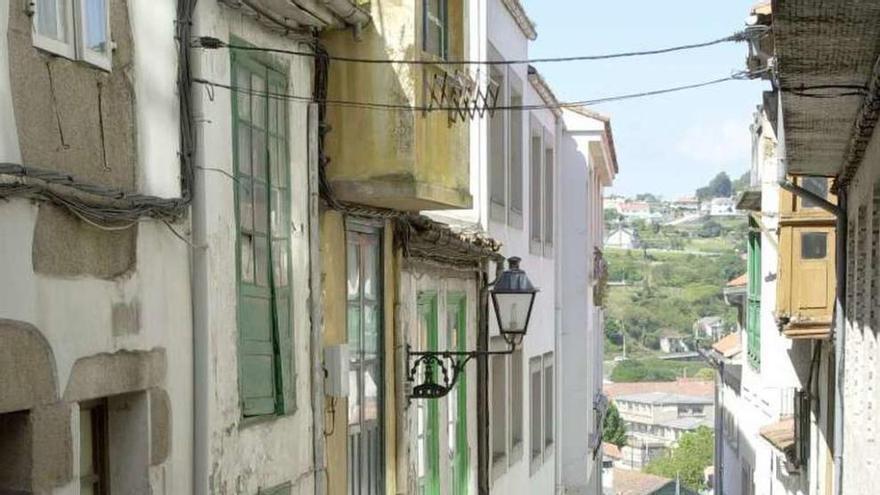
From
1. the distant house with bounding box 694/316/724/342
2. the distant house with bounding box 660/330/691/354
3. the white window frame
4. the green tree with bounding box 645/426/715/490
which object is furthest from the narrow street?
the distant house with bounding box 660/330/691/354

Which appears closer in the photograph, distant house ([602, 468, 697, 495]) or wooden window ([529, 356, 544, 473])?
wooden window ([529, 356, 544, 473])

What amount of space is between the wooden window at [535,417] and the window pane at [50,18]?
1409 cm

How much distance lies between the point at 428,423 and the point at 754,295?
34.7ft

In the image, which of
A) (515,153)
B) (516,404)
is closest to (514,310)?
(516,404)

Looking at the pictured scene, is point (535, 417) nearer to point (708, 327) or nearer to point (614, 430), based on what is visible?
point (614, 430)

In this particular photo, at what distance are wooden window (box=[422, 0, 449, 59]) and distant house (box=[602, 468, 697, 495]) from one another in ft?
228

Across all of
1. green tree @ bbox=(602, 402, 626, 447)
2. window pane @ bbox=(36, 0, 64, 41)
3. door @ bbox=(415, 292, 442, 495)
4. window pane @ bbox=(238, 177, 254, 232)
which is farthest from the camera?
green tree @ bbox=(602, 402, 626, 447)

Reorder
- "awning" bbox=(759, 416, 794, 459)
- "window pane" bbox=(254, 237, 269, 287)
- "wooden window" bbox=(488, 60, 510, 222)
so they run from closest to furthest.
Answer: "window pane" bbox=(254, 237, 269, 287) → "wooden window" bbox=(488, 60, 510, 222) → "awning" bbox=(759, 416, 794, 459)

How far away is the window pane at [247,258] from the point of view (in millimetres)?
7410

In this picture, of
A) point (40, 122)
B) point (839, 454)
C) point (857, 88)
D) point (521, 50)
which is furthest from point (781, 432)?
point (40, 122)

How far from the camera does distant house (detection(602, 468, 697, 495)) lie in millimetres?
79750

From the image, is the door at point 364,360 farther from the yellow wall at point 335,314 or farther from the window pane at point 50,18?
the window pane at point 50,18

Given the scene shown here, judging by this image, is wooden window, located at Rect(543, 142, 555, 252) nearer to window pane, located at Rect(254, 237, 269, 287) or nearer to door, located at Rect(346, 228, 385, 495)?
door, located at Rect(346, 228, 385, 495)

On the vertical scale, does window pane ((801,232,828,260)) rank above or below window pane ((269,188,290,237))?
below
